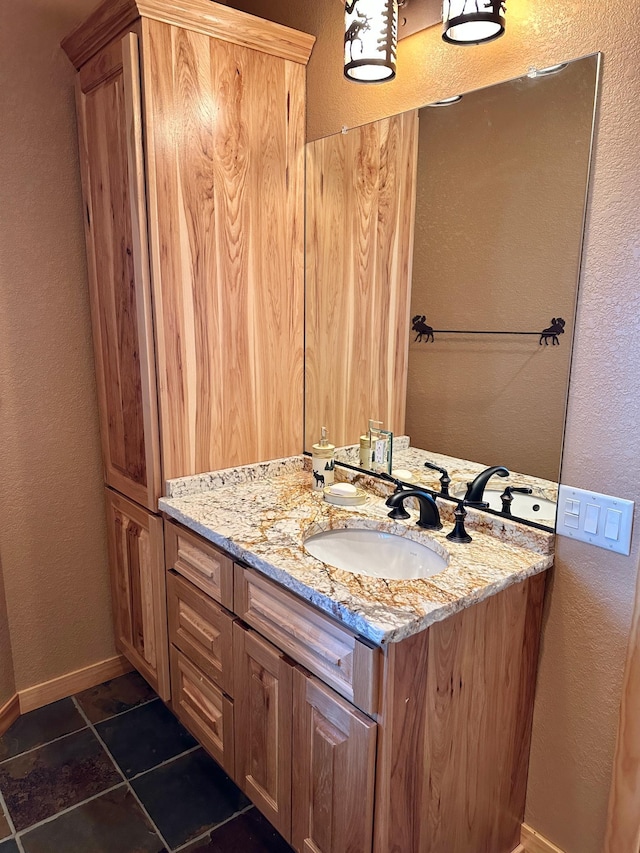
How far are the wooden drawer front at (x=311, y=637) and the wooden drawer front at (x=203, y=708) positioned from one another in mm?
364

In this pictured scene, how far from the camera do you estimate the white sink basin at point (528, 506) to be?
4.69 feet

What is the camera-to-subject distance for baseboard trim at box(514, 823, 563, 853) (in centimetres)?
152

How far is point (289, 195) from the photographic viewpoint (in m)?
1.96

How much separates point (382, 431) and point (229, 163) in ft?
3.25

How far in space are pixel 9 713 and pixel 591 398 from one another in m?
2.25

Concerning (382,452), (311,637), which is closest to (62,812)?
(311,637)

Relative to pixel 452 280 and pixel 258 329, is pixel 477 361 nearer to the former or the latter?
pixel 452 280

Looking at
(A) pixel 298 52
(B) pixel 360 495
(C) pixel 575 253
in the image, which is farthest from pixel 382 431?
(A) pixel 298 52

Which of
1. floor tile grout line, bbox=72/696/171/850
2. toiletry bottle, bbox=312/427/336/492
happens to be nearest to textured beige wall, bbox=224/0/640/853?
toiletry bottle, bbox=312/427/336/492

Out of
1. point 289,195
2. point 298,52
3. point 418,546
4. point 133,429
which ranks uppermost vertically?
point 298,52

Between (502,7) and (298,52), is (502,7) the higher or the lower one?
the lower one

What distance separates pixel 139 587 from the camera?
2059mm

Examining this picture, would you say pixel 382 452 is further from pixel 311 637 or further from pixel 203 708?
pixel 203 708

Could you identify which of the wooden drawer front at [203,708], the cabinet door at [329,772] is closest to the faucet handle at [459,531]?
the cabinet door at [329,772]
